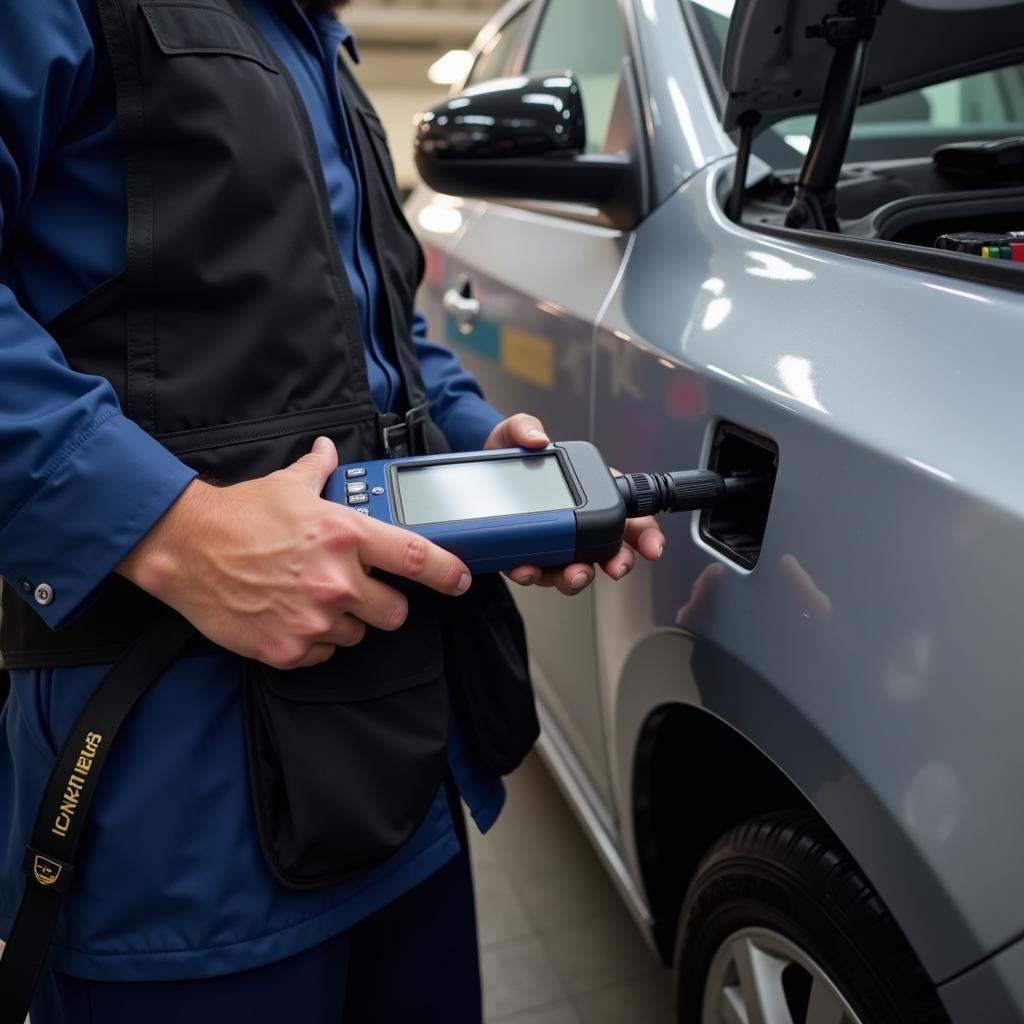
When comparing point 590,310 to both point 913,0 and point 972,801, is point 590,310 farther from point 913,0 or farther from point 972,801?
point 972,801

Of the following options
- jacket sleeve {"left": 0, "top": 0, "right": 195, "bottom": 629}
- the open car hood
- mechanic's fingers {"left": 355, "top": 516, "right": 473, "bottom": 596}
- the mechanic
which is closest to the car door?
the open car hood

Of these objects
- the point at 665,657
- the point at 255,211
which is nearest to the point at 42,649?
the point at 255,211

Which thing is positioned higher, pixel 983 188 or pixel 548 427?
pixel 983 188

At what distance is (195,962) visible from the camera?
28.0 inches

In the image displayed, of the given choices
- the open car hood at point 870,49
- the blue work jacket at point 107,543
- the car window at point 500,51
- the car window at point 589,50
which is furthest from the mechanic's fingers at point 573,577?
the car window at point 500,51

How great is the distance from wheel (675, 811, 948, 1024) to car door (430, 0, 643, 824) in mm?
285

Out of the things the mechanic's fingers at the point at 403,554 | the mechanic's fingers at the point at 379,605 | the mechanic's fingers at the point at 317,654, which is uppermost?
the mechanic's fingers at the point at 403,554

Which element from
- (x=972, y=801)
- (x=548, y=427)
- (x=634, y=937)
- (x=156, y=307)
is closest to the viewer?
(x=972, y=801)

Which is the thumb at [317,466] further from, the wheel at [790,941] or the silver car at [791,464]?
the wheel at [790,941]

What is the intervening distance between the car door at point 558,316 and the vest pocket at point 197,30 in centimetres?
49

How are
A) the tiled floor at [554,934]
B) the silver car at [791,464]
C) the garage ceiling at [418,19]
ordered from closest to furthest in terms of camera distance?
the silver car at [791,464] < the tiled floor at [554,934] < the garage ceiling at [418,19]

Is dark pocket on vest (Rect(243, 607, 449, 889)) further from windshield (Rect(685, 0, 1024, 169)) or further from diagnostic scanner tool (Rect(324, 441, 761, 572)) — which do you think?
windshield (Rect(685, 0, 1024, 169))

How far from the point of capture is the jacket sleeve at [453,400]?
99 centimetres

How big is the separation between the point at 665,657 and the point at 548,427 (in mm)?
403
